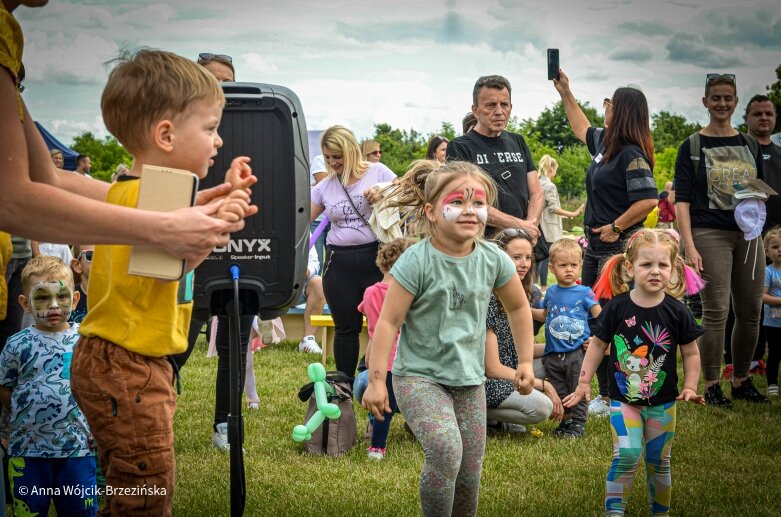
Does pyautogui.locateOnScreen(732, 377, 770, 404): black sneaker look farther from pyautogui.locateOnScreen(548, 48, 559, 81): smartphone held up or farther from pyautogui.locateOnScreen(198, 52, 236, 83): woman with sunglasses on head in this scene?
pyautogui.locateOnScreen(198, 52, 236, 83): woman with sunglasses on head

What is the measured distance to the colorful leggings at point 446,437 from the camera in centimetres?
343

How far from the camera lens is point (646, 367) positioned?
13.8 ft

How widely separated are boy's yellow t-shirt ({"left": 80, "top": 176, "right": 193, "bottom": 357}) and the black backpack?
340 centimetres

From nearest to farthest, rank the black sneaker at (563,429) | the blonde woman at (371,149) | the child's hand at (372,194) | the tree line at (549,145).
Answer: the black sneaker at (563,429) < the child's hand at (372,194) < the blonde woman at (371,149) < the tree line at (549,145)

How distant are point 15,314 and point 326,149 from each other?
2.92 m

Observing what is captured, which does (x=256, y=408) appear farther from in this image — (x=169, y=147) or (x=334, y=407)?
(x=169, y=147)

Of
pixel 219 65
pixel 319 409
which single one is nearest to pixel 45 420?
pixel 319 409

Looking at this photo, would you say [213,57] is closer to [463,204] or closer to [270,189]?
[270,189]

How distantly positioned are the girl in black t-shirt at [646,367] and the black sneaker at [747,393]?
10.9 feet

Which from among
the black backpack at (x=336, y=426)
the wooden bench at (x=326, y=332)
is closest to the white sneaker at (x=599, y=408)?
the black backpack at (x=336, y=426)

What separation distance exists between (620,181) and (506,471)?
2.51 m

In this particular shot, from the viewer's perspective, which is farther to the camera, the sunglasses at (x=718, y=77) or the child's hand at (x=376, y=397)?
the sunglasses at (x=718, y=77)

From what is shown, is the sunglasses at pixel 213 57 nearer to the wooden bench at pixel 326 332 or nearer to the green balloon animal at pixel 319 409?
the green balloon animal at pixel 319 409

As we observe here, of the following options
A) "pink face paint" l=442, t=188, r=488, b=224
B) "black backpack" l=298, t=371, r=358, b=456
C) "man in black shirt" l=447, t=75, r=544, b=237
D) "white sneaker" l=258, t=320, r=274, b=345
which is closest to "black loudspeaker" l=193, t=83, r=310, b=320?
"pink face paint" l=442, t=188, r=488, b=224
